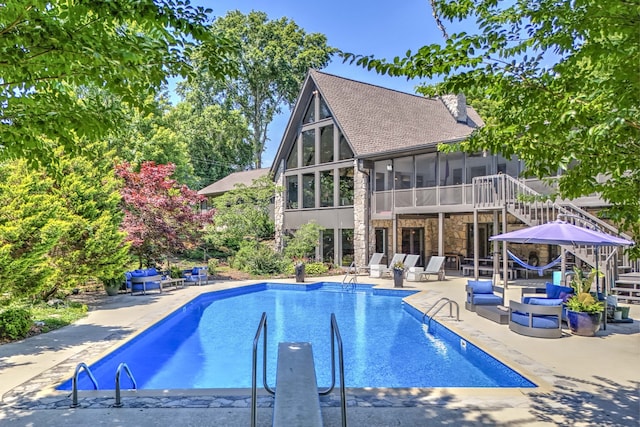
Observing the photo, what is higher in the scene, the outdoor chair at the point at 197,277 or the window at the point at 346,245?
the window at the point at 346,245

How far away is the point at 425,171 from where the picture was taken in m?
18.7

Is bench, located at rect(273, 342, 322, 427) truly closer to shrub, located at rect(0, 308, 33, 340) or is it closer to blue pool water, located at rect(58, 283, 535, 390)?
blue pool water, located at rect(58, 283, 535, 390)

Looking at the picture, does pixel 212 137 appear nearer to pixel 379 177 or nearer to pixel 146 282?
pixel 379 177

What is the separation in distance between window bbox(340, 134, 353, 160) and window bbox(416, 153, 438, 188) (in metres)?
3.35

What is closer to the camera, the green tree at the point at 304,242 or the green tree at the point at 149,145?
the green tree at the point at 304,242

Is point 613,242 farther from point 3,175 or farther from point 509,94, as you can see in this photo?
point 3,175

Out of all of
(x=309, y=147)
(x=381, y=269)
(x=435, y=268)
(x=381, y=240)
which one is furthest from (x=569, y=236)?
(x=309, y=147)

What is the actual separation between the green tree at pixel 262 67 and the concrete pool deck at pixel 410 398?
3313 cm

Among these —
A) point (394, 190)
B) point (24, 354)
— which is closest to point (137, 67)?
point (24, 354)

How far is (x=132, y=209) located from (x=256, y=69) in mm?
25376

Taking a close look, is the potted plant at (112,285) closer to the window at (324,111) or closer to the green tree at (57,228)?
the green tree at (57,228)

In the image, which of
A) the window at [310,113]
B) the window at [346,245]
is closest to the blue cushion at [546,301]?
the window at [346,245]

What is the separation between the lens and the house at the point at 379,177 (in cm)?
1773

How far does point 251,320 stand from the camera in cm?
1177
